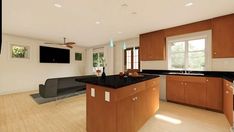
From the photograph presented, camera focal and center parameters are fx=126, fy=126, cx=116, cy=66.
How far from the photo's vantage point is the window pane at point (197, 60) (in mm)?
4254

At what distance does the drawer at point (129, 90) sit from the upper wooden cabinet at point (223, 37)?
288cm

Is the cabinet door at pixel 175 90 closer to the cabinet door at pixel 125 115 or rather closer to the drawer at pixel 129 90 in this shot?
the drawer at pixel 129 90

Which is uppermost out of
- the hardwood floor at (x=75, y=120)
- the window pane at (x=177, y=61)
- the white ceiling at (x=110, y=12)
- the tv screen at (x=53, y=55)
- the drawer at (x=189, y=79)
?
the white ceiling at (x=110, y=12)

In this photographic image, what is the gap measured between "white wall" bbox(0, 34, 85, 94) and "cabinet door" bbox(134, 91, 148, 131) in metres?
6.19

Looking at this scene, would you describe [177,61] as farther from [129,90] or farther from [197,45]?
[129,90]

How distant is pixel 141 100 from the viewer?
2.49 metres

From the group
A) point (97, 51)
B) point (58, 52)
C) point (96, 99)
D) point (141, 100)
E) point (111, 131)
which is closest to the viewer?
point (111, 131)

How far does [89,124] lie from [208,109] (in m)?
3.47

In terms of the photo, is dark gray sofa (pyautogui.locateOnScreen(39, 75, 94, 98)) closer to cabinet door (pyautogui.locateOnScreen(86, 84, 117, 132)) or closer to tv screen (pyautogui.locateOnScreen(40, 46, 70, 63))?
cabinet door (pyautogui.locateOnScreen(86, 84, 117, 132))

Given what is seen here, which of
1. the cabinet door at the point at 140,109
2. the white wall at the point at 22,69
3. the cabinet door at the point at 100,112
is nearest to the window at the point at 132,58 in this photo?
the cabinet door at the point at 140,109

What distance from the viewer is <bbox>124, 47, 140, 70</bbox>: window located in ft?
21.0

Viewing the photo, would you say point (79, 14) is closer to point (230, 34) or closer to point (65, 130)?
point (65, 130)

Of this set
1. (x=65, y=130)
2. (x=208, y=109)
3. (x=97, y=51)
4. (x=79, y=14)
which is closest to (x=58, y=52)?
(x=97, y=51)

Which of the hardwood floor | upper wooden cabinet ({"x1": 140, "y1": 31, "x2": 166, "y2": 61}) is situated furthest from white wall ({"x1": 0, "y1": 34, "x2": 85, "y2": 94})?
upper wooden cabinet ({"x1": 140, "y1": 31, "x2": 166, "y2": 61})
